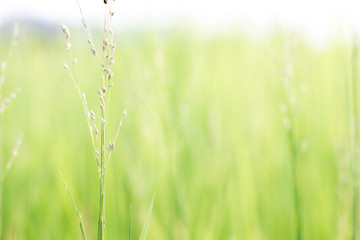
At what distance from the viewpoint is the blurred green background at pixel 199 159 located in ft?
4.01

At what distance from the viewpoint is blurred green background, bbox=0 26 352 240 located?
1.22 meters

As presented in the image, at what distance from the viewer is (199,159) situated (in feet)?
5.34

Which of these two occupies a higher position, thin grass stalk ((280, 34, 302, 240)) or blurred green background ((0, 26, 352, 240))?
thin grass stalk ((280, 34, 302, 240))

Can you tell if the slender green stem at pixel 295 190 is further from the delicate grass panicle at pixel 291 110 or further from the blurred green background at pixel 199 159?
the blurred green background at pixel 199 159

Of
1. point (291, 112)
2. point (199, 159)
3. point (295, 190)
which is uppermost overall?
point (291, 112)

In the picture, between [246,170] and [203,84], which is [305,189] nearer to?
[246,170]

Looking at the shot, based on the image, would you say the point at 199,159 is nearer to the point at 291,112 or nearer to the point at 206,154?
the point at 206,154

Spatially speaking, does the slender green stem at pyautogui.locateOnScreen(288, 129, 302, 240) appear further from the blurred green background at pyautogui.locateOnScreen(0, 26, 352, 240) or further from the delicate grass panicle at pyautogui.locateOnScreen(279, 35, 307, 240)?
the blurred green background at pyautogui.locateOnScreen(0, 26, 352, 240)

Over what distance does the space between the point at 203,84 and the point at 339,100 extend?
831 mm

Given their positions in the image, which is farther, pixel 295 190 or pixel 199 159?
pixel 199 159

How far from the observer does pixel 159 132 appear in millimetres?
1175

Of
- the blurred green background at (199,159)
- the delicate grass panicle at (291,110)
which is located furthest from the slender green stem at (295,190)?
the blurred green background at (199,159)

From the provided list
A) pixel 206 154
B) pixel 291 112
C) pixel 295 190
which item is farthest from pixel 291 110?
pixel 206 154

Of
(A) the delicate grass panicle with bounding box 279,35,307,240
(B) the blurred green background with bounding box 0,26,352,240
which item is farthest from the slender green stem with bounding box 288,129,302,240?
(B) the blurred green background with bounding box 0,26,352,240
